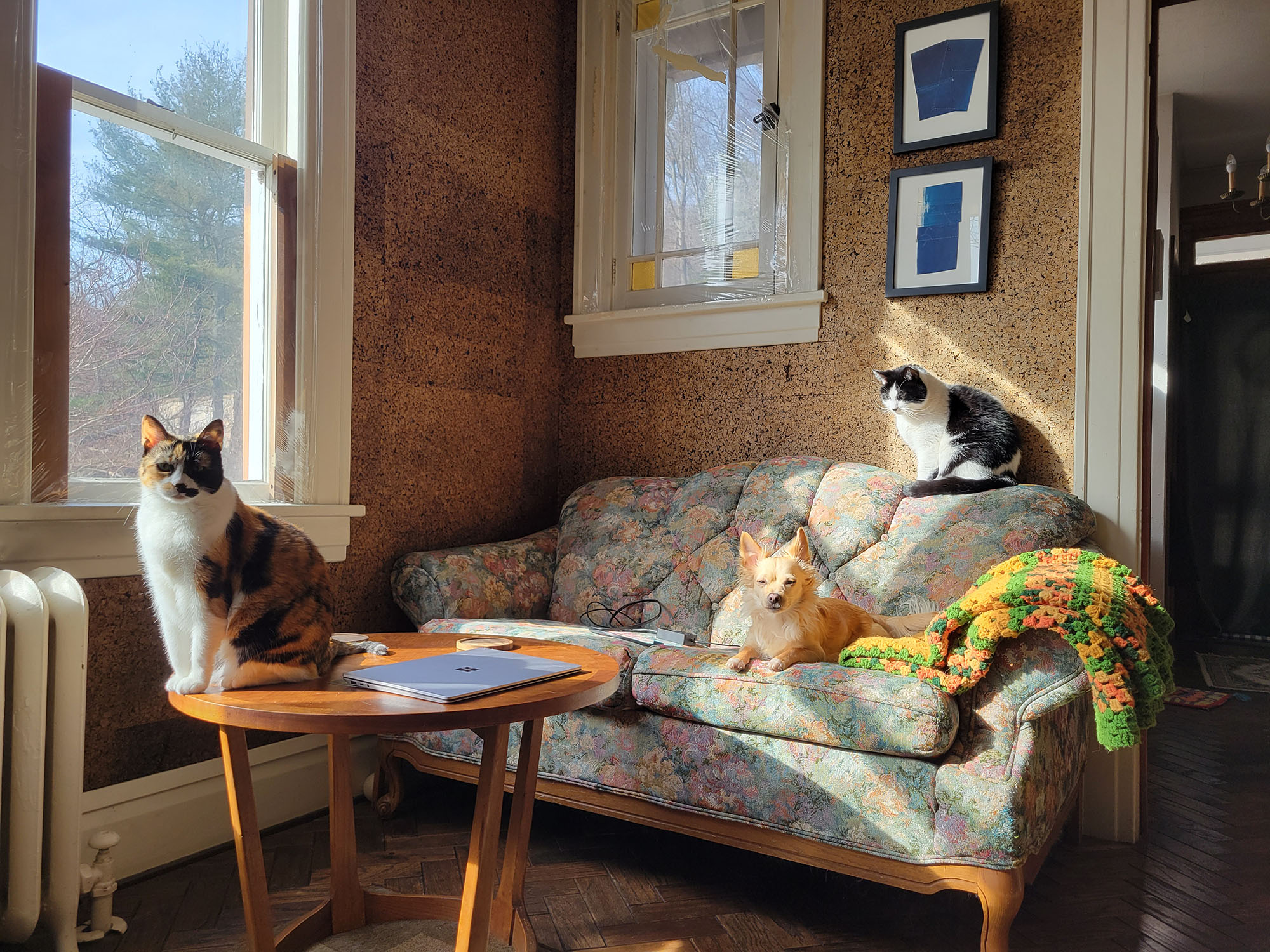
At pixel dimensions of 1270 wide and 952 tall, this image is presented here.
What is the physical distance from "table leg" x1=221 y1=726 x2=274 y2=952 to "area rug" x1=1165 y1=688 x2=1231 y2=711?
354 centimetres

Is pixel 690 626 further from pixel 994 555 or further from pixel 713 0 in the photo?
pixel 713 0

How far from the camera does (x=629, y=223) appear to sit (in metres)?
3.22

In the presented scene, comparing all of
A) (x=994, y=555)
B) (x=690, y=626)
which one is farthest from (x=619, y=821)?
(x=994, y=555)

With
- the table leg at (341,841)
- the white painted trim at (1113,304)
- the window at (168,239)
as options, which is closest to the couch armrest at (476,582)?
the window at (168,239)

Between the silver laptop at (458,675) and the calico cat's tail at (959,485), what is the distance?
1306 mm

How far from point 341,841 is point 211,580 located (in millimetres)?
616

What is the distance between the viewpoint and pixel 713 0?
3.03m

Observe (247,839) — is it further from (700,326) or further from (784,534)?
(700,326)

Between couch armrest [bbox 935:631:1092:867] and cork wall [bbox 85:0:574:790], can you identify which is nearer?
couch armrest [bbox 935:631:1092:867]

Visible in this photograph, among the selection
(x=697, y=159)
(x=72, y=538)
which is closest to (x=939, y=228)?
(x=697, y=159)

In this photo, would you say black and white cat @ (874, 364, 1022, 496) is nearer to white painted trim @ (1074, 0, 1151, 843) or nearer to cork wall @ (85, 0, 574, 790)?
white painted trim @ (1074, 0, 1151, 843)

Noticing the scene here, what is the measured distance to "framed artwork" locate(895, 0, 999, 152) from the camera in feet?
8.26

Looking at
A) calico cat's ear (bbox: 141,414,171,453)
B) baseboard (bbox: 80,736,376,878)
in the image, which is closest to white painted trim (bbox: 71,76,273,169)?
calico cat's ear (bbox: 141,414,171,453)

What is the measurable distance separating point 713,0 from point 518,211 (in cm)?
101
